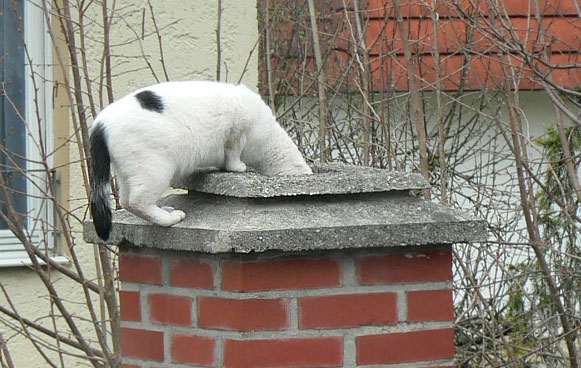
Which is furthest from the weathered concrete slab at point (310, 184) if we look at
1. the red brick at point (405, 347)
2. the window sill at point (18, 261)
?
the window sill at point (18, 261)

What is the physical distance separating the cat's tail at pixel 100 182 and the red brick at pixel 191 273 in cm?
17

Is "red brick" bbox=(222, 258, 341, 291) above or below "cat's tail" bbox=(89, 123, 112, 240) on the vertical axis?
below

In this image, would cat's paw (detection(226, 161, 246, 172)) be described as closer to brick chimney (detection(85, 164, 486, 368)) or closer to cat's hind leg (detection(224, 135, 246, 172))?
cat's hind leg (detection(224, 135, 246, 172))

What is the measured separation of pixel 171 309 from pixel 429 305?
22.5 inches

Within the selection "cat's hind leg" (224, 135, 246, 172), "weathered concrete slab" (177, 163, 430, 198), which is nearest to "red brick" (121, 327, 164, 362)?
"weathered concrete slab" (177, 163, 430, 198)

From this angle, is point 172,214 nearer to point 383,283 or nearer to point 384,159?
point 383,283

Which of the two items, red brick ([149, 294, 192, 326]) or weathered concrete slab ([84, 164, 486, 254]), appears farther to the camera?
red brick ([149, 294, 192, 326])

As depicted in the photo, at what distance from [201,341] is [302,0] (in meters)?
4.39

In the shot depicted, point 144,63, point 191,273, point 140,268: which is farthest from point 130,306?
point 144,63

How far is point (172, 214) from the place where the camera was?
2299 mm

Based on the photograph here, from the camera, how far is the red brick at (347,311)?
2172 millimetres

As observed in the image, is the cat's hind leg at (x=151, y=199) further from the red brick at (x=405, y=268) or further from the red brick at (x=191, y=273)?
the red brick at (x=405, y=268)

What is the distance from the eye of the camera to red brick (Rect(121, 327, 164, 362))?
7.67 feet

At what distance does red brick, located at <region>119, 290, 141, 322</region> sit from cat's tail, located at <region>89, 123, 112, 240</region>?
0.65ft
